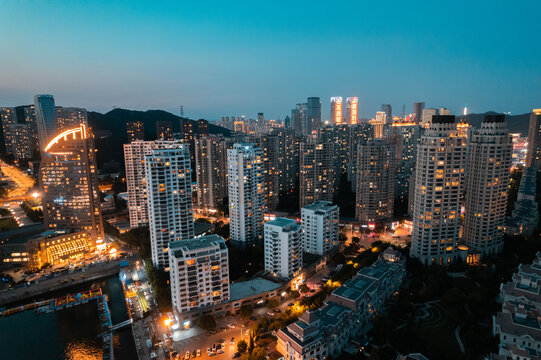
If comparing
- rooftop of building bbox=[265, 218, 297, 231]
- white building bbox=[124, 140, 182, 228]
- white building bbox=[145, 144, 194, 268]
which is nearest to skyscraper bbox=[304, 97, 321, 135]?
white building bbox=[124, 140, 182, 228]

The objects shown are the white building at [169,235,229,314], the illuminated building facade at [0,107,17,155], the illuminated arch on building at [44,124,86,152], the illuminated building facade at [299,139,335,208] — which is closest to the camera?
the white building at [169,235,229,314]

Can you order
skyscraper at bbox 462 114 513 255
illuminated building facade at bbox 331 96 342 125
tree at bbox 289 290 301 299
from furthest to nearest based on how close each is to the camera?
illuminated building facade at bbox 331 96 342 125
skyscraper at bbox 462 114 513 255
tree at bbox 289 290 301 299

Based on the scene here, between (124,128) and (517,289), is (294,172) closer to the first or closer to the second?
(517,289)

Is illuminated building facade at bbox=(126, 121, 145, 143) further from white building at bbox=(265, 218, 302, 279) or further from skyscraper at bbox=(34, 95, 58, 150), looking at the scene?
white building at bbox=(265, 218, 302, 279)

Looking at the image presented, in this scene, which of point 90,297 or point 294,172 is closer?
point 90,297

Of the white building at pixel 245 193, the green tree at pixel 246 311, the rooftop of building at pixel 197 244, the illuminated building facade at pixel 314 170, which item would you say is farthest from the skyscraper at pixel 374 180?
the rooftop of building at pixel 197 244

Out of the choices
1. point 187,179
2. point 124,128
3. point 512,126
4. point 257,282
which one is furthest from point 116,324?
point 512,126

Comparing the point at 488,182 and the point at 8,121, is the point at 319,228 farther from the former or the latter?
the point at 8,121

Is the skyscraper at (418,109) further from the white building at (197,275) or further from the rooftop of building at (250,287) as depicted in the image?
the white building at (197,275)

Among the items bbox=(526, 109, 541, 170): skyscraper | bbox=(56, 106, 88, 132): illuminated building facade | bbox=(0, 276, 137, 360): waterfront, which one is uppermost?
bbox=(56, 106, 88, 132): illuminated building facade
